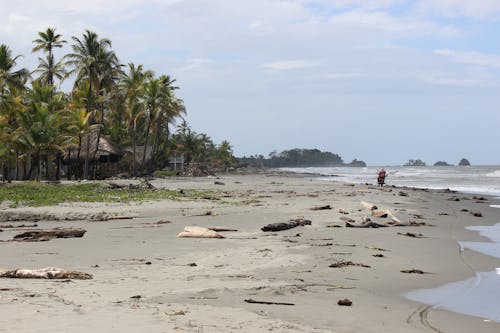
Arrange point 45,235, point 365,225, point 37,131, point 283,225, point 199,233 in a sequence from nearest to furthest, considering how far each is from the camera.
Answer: point 45,235 → point 199,233 → point 283,225 → point 365,225 → point 37,131

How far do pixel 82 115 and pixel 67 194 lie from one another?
17.8 m

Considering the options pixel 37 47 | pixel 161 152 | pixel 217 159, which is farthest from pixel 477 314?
pixel 217 159

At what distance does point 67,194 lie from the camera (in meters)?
22.5

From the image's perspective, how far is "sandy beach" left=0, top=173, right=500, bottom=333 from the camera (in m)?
5.49

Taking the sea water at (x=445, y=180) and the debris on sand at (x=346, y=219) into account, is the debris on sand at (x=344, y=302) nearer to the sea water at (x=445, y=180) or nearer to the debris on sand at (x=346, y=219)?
the debris on sand at (x=346, y=219)

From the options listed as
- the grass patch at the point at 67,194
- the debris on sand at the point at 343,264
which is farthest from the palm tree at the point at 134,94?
the debris on sand at the point at 343,264

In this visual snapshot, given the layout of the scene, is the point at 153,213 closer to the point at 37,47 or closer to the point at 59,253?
the point at 59,253

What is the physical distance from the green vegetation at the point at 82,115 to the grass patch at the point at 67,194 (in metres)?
5.46

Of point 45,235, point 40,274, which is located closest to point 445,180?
point 45,235

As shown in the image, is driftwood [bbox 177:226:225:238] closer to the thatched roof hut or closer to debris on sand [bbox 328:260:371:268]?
debris on sand [bbox 328:260:371:268]

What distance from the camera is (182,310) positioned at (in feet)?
18.9

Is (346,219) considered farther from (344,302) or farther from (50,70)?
(50,70)

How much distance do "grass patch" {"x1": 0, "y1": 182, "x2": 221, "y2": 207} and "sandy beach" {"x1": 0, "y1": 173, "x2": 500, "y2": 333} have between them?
3.55 m

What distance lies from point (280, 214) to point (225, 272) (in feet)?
31.0
